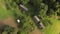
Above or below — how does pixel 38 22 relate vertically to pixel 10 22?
above

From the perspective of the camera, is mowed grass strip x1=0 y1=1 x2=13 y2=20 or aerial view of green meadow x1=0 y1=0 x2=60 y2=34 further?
mowed grass strip x1=0 y1=1 x2=13 y2=20

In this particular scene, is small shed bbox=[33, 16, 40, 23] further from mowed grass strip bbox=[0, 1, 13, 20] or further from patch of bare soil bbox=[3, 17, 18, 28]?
mowed grass strip bbox=[0, 1, 13, 20]

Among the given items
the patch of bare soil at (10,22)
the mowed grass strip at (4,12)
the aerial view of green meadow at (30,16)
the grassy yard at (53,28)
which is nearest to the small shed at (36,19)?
the aerial view of green meadow at (30,16)

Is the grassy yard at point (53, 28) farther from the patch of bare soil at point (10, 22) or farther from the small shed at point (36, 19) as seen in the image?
Answer: the patch of bare soil at point (10, 22)

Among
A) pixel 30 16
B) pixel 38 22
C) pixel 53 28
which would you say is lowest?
pixel 53 28

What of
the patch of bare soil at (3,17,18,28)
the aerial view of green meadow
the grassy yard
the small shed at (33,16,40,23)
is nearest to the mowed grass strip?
the aerial view of green meadow

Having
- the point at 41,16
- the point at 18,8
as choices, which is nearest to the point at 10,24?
the point at 18,8

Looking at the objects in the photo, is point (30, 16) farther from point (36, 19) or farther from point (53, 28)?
point (53, 28)

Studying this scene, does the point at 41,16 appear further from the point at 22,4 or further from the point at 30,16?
the point at 22,4

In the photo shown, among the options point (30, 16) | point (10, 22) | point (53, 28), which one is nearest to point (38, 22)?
point (30, 16)
